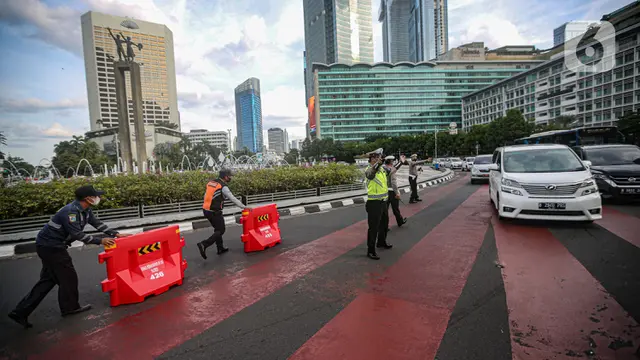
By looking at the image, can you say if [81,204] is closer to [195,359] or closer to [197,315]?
[197,315]

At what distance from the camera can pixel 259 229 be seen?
6.24 meters

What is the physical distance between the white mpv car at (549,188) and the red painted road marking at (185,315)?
404cm

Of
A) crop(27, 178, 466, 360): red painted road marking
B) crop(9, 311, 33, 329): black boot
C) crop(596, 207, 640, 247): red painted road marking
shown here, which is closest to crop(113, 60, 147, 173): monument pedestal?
crop(9, 311, 33, 329): black boot

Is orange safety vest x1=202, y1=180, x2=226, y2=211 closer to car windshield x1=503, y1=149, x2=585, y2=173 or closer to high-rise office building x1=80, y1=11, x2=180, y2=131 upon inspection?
car windshield x1=503, y1=149, x2=585, y2=173

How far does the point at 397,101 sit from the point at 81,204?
119841 millimetres

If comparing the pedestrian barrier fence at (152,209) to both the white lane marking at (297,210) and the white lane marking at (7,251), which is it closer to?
the white lane marking at (7,251)

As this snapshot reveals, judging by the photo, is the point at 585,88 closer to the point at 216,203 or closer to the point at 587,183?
the point at 587,183

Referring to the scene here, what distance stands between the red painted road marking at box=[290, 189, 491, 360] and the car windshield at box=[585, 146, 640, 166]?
6.96 m

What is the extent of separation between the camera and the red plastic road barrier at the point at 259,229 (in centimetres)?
599

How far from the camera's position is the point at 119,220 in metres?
8.55

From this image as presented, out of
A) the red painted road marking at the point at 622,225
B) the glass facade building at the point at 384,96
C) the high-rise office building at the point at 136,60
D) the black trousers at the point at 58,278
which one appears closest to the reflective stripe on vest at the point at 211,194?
the black trousers at the point at 58,278

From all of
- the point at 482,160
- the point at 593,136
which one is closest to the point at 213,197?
the point at 482,160

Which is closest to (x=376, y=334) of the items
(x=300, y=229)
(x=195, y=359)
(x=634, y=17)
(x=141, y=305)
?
(x=195, y=359)

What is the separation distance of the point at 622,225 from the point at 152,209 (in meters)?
11.6
